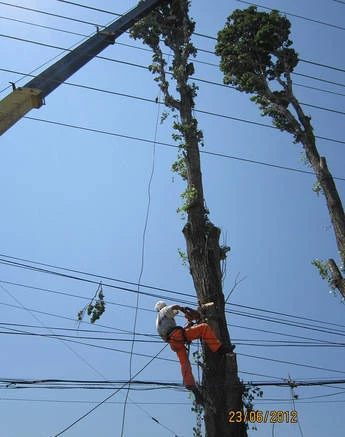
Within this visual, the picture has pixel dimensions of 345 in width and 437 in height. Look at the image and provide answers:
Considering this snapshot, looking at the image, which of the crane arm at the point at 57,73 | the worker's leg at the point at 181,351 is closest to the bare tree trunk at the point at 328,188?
the worker's leg at the point at 181,351

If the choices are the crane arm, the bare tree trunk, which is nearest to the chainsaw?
the crane arm

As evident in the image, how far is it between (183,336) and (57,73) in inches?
195

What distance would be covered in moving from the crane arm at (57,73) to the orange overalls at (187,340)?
4061 millimetres

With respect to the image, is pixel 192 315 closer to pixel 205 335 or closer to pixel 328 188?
pixel 205 335

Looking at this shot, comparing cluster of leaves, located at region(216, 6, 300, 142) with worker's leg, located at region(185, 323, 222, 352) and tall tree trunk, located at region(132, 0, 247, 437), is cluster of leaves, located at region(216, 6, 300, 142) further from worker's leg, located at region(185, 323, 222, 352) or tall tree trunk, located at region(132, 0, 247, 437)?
worker's leg, located at region(185, 323, 222, 352)

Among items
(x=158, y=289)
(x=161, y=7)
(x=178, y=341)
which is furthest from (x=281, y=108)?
(x=178, y=341)

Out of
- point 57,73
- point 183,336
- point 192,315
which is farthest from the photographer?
point 57,73

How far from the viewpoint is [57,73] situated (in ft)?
24.3

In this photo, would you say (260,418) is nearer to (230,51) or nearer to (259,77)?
(259,77)

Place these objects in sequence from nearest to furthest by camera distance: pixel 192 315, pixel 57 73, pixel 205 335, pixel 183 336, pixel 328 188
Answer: pixel 205 335 < pixel 183 336 < pixel 192 315 < pixel 57 73 < pixel 328 188

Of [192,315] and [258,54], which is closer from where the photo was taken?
[192,315]

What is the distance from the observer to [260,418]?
6.21 metres

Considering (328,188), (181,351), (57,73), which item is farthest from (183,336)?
(328,188)

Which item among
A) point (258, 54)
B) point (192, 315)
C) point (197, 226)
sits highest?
point (258, 54)
